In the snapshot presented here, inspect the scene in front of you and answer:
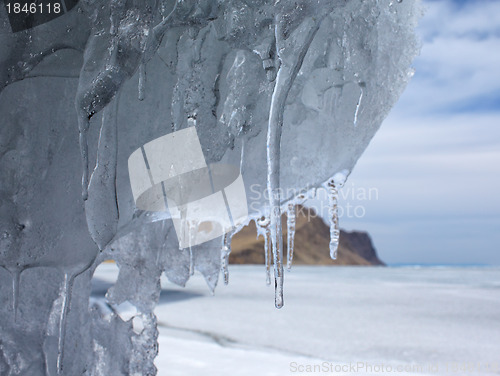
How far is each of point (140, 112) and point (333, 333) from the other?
9.62ft

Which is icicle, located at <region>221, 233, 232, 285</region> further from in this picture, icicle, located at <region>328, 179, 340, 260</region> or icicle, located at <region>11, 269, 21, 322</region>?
icicle, located at <region>11, 269, 21, 322</region>

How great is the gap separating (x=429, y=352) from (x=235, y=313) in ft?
7.88

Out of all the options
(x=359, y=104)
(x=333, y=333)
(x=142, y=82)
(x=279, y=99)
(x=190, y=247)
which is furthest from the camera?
(x=333, y=333)

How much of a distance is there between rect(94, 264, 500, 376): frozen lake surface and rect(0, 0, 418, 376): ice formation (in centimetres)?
113

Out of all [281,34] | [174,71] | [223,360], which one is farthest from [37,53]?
[223,360]

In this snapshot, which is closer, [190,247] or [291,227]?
[291,227]

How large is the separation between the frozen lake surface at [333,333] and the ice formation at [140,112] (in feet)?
3.71

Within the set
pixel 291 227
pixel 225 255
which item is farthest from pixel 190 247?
pixel 291 227

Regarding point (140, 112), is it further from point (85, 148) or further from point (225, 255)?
point (225, 255)

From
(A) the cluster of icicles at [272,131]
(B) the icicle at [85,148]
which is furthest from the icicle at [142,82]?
(B) the icicle at [85,148]

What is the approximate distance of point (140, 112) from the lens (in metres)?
1.73

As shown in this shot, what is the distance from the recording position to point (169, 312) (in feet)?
17.4

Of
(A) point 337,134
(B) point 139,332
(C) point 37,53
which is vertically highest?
(C) point 37,53

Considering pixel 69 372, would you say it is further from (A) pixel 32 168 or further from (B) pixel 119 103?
(B) pixel 119 103
